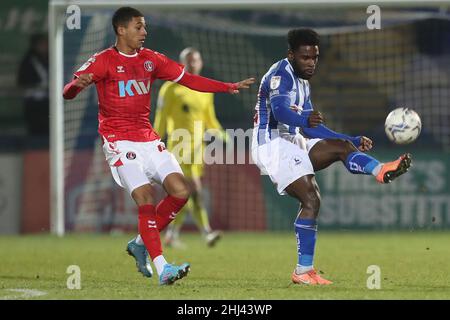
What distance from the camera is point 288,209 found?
591 inches

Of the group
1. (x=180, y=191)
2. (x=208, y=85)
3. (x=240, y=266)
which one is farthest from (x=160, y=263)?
(x=240, y=266)

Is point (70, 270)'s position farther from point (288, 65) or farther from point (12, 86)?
point (12, 86)

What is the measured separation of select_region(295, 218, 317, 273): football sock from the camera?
26.8ft

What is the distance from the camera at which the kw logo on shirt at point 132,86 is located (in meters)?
8.27

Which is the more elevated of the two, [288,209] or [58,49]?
[58,49]

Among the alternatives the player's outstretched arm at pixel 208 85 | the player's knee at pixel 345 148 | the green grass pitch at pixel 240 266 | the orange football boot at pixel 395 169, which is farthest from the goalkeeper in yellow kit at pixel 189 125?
the orange football boot at pixel 395 169

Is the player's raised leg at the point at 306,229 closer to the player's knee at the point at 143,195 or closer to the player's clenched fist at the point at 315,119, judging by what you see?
the player's clenched fist at the point at 315,119

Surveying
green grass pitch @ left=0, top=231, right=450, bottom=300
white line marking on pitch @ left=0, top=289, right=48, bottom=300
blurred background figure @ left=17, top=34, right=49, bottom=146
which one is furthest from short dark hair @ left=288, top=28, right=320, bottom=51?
blurred background figure @ left=17, top=34, right=49, bottom=146

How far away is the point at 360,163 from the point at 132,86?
1.73m

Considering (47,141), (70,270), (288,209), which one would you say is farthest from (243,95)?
(70,270)

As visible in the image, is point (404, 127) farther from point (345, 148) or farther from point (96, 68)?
point (96, 68)

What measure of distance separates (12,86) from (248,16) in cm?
362
